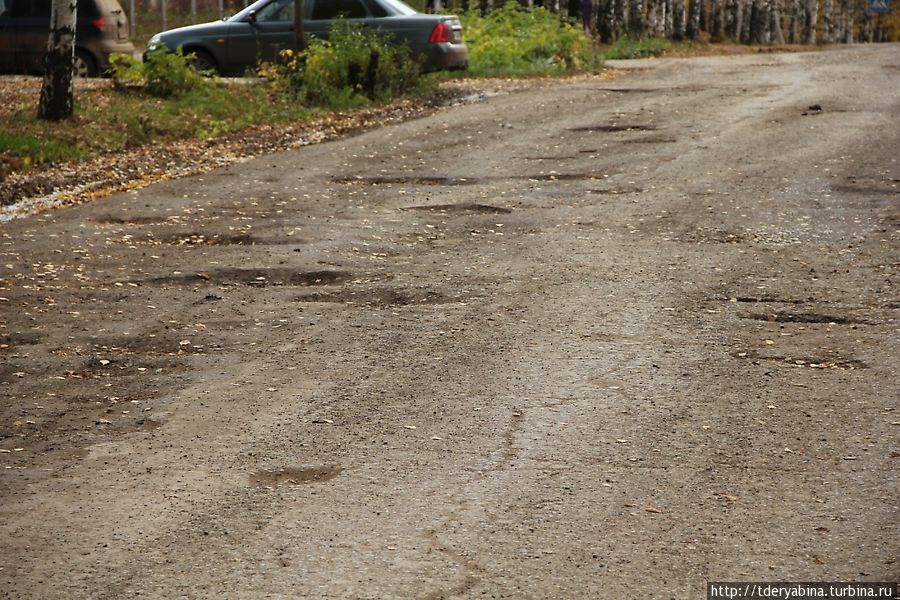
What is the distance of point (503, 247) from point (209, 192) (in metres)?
3.71

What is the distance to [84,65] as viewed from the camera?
21.8 m

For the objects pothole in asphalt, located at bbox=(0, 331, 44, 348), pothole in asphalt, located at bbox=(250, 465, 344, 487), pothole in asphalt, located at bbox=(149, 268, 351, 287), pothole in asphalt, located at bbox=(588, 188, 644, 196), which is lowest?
pothole in asphalt, located at bbox=(250, 465, 344, 487)

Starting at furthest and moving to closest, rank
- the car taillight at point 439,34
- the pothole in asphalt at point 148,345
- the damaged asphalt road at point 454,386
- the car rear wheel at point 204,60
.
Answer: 1. the car rear wheel at point 204,60
2. the car taillight at point 439,34
3. the pothole in asphalt at point 148,345
4. the damaged asphalt road at point 454,386

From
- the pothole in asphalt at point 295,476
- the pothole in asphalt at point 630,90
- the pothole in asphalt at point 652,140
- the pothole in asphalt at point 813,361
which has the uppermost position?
the pothole in asphalt at point 630,90

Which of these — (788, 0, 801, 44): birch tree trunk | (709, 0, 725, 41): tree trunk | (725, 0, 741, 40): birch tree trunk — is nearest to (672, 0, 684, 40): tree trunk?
(709, 0, 725, 41): tree trunk

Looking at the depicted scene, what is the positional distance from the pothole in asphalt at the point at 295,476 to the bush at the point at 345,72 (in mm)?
14075

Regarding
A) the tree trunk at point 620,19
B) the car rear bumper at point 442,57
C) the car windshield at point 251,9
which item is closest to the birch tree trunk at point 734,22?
the tree trunk at point 620,19

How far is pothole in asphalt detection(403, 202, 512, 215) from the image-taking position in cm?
1128

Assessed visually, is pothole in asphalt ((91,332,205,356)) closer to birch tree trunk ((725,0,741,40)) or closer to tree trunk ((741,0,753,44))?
birch tree trunk ((725,0,741,40))

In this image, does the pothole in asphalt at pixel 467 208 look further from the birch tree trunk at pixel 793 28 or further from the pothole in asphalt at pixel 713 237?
the birch tree trunk at pixel 793 28

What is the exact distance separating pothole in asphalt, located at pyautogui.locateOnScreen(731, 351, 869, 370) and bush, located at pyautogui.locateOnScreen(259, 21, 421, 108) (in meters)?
12.8

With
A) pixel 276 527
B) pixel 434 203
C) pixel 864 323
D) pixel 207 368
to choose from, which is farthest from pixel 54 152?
pixel 276 527

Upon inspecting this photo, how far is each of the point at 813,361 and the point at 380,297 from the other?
2.80 m

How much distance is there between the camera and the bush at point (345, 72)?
19.4 metres
